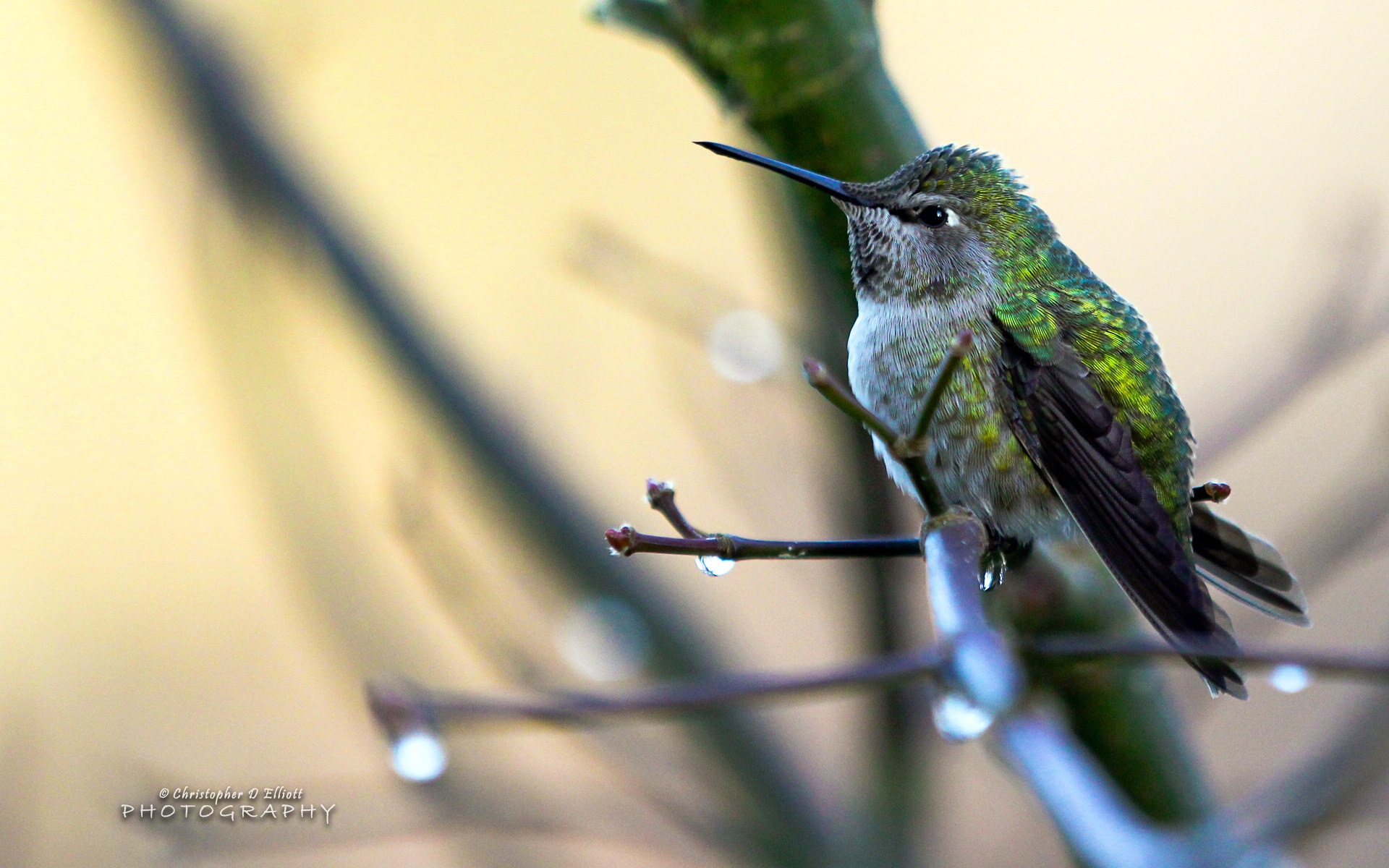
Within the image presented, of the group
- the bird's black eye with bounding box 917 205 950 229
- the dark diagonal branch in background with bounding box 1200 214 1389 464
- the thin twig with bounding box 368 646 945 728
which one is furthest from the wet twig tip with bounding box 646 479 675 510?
the dark diagonal branch in background with bounding box 1200 214 1389 464

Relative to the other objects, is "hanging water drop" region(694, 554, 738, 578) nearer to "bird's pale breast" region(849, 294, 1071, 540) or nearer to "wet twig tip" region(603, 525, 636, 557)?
"wet twig tip" region(603, 525, 636, 557)

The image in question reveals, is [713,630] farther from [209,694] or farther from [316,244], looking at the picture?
[209,694]

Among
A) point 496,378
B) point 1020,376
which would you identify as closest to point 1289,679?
point 1020,376

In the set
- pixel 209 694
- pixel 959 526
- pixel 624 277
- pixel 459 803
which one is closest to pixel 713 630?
pixel 459 803

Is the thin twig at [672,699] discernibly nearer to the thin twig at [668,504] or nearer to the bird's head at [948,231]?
the thin twig at [668,504]

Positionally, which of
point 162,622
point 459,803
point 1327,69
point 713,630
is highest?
point 1327,69

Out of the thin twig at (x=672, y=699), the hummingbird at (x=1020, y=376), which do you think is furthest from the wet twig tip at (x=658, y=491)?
the hummingbird at (x=1020, y=376)
